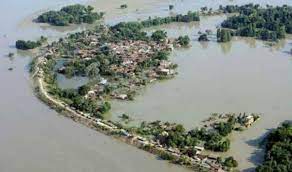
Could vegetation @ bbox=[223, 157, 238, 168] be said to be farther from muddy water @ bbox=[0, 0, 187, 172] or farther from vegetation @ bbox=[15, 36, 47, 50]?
vegetation @ bbox=[15, 36, 47, 50]

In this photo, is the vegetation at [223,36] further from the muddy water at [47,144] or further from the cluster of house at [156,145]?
the cluster of house at [156,145]

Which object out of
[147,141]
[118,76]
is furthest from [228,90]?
[147,141]

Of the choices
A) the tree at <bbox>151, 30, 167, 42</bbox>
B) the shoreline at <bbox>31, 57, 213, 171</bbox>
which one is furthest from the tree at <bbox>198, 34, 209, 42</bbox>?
the shoreline at <bbox>31, 57, 213, 171</bbox>

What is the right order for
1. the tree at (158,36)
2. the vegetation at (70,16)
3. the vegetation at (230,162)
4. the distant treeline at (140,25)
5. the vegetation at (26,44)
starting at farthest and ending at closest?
the vegetation at (70,16) → the distant treeline at (140,25) → the tree at (158,36) → the vegetation at (26,44) → the vegetation at (230,162)

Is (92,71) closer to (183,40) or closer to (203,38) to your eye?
(183,40)

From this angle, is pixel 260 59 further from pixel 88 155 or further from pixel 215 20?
pixel 88 155

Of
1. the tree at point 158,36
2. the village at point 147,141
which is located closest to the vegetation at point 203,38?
the tree at point 158,36
